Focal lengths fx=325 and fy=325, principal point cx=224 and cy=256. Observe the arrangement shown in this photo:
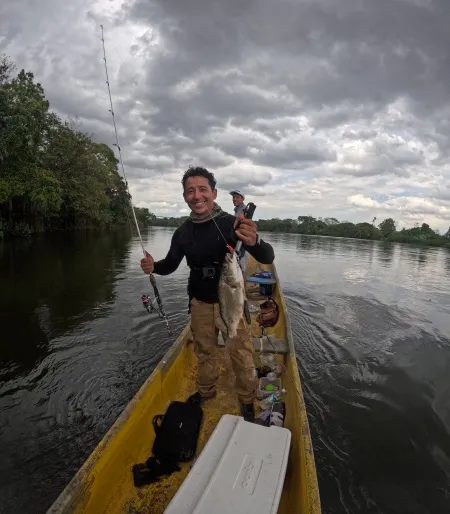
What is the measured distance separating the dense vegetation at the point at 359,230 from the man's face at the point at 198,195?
Result: 5165cm

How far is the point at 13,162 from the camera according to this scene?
2325 cm

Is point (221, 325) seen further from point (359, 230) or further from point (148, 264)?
point (359, 230)

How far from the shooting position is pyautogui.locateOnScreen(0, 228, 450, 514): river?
4.37 meters

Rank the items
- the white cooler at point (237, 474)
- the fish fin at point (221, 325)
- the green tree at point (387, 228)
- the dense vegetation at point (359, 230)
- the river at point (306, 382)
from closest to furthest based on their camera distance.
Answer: the white cooler at point (237, 474)
the fish fin at point (221, 325)
the river at point (306, 382)
the dense vegetation at point (359, 230)
the green tree at point (387, 228)

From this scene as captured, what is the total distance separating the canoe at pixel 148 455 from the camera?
262 centimetres

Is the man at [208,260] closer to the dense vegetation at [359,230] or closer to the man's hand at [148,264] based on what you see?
the man's hand at [148,264]

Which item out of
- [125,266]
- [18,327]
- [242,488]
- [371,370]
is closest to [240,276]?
[242,488]

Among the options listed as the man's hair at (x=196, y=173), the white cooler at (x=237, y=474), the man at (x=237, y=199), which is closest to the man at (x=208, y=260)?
the man's hair at (x=196, y=173)

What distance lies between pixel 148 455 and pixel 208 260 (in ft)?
7.36

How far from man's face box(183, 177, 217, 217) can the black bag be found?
2441mm

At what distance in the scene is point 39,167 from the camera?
86.3 ft

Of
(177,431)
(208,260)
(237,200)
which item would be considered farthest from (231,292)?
(237,200)

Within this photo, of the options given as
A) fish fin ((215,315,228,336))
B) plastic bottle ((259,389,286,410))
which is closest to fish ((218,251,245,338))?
fish fin ((215,315,228,336))

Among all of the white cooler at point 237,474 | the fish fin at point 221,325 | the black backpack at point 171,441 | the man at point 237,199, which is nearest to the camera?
the white cooler at point 237,474
